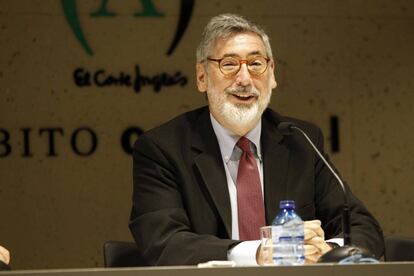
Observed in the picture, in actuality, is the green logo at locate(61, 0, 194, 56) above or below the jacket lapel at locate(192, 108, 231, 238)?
above

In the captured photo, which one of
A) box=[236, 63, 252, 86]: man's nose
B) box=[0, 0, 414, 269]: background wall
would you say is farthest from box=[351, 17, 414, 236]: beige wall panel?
box=[236, 63, 252, 86]: man's nose

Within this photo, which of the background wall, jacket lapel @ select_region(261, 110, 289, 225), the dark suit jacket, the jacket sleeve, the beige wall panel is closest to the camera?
the jacket sleeve

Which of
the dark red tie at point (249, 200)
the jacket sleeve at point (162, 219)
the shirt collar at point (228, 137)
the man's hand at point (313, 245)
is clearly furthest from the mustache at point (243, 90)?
the man's hand at point (313, 245)

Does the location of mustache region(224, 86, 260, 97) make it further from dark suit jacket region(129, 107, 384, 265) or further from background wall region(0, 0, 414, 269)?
background wall region(0, 0, 414, 269)

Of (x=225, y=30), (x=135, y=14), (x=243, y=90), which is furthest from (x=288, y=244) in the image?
(x=135, y=14)

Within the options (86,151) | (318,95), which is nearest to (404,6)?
(318,95)

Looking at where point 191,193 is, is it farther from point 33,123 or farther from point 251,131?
point 33,123

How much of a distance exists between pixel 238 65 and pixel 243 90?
10 centimetres

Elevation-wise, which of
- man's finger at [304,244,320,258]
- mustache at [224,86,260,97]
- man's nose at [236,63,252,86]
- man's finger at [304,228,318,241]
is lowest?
man's finger at [304,244,320,258]

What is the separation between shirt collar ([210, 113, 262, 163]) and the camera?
3811 mm

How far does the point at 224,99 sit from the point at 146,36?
181cm

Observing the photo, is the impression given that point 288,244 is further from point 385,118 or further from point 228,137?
point 385,118

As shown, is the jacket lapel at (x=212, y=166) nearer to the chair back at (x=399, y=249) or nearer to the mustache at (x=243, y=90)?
the mustache at (x=243, y=90)

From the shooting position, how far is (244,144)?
381cm
